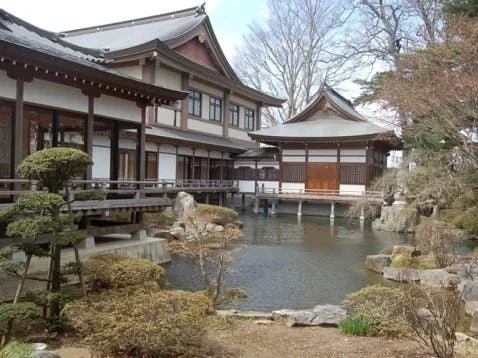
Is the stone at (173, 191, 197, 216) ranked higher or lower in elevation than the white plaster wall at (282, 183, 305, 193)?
lower

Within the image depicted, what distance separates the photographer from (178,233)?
15672 mm

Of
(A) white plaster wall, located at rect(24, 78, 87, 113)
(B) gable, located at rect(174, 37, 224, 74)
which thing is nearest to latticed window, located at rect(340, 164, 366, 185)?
(B) gable, located at rect(174, 37, 224, 74)

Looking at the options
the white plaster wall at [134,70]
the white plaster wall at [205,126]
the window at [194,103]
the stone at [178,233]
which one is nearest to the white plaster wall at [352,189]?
the white plaster wall at [205,126]

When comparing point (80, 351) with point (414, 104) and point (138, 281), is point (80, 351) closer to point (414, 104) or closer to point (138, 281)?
point (138, 281)

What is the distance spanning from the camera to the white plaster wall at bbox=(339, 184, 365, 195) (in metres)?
27.4

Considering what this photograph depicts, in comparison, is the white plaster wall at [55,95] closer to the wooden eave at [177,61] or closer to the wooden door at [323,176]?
the wooden eave at [177,61]

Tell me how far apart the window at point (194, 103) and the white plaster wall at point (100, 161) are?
36.8 ft

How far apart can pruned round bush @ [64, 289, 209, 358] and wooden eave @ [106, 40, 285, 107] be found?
60.7ft

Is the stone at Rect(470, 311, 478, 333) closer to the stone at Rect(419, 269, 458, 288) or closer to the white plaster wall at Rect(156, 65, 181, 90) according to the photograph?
the stone at Rect(419, 269, 458, 288)

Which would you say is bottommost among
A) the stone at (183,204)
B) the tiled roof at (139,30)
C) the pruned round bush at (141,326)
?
the pruned round bush at (141,326)

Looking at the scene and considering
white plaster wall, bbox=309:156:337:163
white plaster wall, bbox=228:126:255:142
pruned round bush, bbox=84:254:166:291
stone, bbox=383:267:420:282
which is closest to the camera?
pruned round bush, bbox=84:254:166:291

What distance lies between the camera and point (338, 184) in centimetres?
2797

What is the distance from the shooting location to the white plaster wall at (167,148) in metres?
23.7

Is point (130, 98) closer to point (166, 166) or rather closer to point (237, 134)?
point (166, 166)
